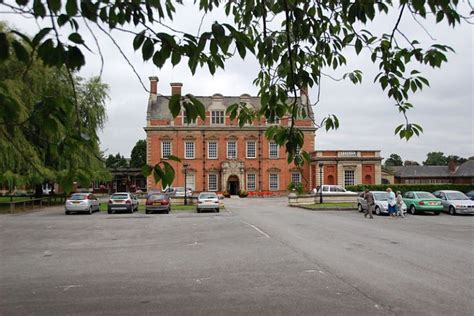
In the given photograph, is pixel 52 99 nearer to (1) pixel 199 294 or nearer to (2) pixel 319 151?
(1) pixel 199 294

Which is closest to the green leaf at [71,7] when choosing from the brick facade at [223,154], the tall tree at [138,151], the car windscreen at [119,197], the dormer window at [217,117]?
the car windscreen at [119,197]

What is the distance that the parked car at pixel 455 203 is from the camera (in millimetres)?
26859

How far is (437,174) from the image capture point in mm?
78312

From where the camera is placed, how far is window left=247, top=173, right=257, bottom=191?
6197 cm

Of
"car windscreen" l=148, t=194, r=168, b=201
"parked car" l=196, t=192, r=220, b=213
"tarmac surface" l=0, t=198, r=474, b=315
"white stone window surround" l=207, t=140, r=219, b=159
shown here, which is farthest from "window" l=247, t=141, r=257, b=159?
"tarmac surface" l=0, t=198, r=474, b=315

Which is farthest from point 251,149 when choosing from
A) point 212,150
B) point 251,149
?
point 212,150

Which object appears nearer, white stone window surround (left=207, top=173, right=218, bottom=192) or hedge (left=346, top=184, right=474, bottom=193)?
hedge (left=346, top=184, right=474, bottom=193)

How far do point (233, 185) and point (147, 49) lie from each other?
59598mm

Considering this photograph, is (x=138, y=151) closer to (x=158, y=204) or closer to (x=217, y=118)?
(x=217, y=118)

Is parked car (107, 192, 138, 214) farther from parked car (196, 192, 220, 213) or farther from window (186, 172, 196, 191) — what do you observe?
window (186, 172, 196, 191)

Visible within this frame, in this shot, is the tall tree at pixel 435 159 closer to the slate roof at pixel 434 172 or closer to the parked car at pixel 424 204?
the slate roof at pixel 434 172

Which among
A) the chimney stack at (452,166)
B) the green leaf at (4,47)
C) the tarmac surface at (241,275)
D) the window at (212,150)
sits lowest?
the tarmac surface at (241,275)

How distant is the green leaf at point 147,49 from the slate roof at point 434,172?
8058 cm

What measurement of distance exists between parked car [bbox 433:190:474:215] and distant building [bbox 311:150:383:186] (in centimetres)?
2778
